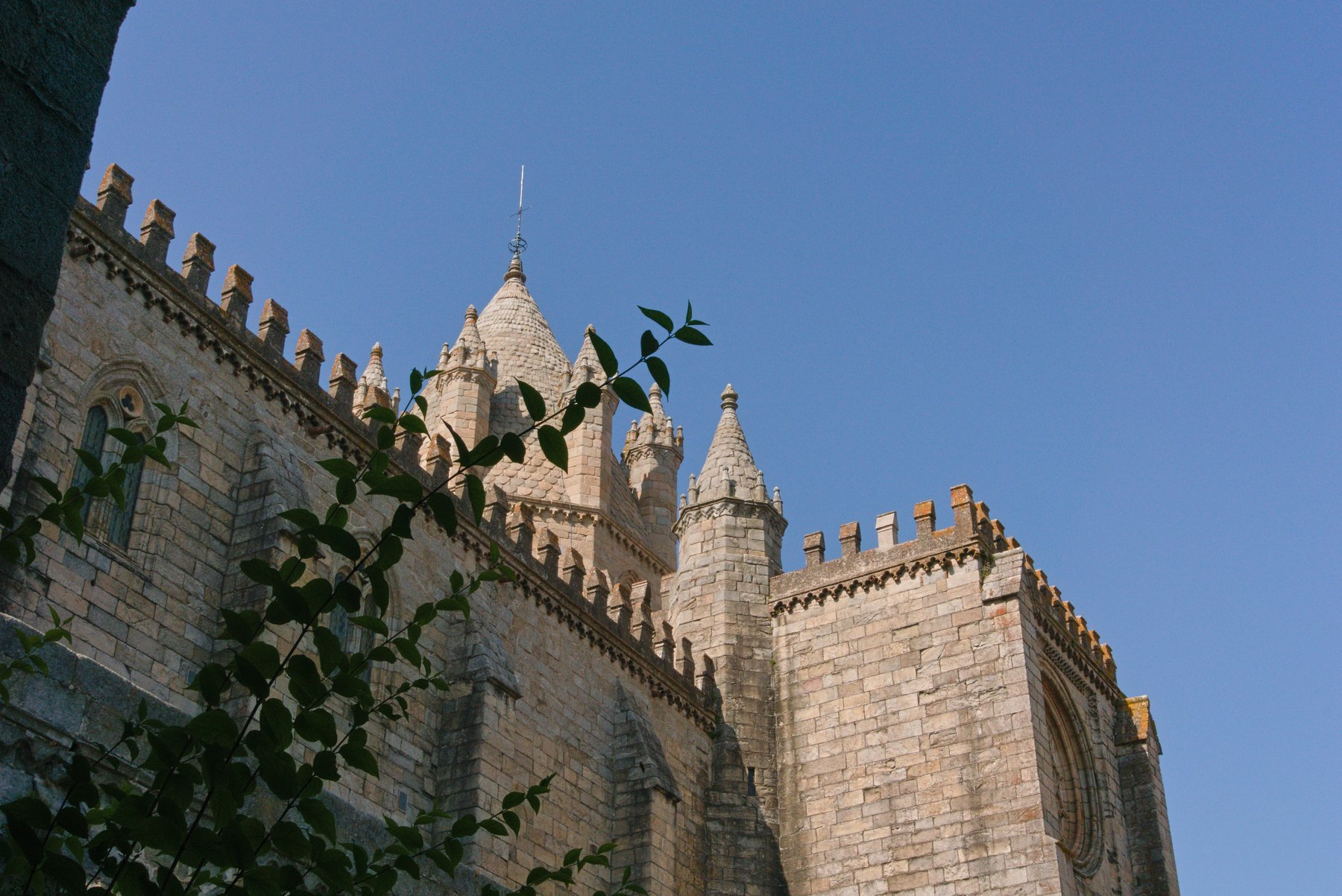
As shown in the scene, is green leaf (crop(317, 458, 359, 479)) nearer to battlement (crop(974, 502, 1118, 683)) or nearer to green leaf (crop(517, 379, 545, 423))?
green leaf (crop(517, 379, 545, 423))

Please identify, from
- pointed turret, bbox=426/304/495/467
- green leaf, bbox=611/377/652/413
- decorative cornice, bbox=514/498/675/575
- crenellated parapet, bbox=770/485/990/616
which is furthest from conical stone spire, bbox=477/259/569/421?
green leaf, bbox=611/377/652/413

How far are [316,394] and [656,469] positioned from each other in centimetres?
1992

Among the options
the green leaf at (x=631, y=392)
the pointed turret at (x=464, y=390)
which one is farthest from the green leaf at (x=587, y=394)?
the pointed turret at (x=464, y=390)

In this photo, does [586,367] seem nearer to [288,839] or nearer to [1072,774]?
[1072,774]

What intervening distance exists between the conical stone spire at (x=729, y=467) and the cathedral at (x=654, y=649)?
51mm

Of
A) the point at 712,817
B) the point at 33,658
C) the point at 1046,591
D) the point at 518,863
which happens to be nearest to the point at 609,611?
the point at 712,817

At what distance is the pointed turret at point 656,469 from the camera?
38.7m

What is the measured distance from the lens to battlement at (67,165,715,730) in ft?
58.4

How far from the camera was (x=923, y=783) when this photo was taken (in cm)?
2358

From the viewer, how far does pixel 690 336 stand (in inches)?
179

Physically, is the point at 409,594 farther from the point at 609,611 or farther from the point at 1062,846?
the point at 1062,846

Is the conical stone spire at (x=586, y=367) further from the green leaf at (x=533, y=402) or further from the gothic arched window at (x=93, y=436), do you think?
the green leaf at (x=533, y=402)

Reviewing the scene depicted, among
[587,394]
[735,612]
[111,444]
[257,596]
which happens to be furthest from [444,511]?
[735,612]

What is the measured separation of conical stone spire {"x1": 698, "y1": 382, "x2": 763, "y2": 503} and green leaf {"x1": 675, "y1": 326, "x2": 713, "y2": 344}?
76.7 feet
